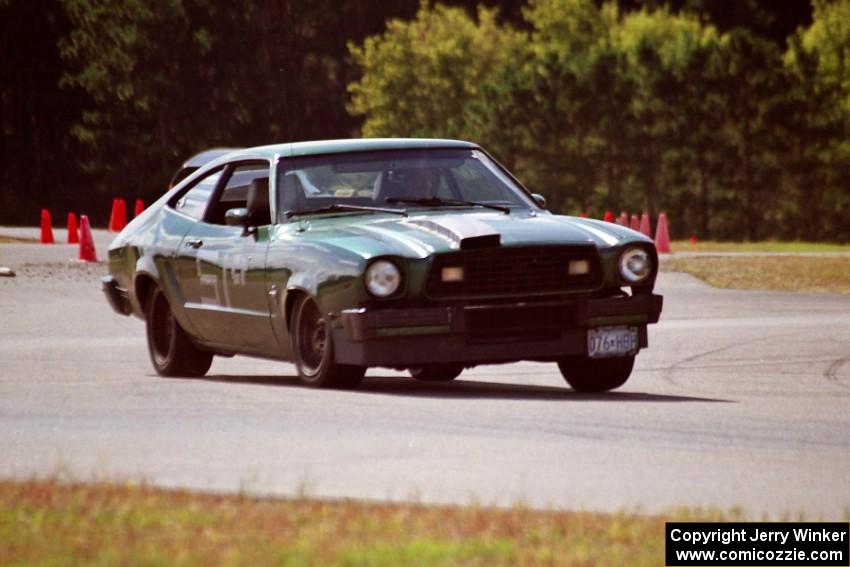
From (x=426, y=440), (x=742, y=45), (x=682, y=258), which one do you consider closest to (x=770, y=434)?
(x=426, y=440)

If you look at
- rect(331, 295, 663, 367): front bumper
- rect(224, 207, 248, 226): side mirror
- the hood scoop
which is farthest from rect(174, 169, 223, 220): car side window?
rect(331, 295, 663, 367): front bumper

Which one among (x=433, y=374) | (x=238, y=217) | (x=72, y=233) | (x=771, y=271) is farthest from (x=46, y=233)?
(x=238, y=217)

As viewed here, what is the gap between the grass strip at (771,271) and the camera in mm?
26984

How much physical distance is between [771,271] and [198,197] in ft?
57.7

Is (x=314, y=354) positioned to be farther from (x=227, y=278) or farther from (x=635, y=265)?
(x=635, y=265)

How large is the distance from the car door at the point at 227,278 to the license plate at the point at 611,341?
79.5 inches

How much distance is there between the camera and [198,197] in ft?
46.1

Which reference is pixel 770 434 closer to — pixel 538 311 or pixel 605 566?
pixel 538 311

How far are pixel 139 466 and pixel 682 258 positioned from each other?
25.7 m

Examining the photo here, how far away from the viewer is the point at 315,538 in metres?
6.77

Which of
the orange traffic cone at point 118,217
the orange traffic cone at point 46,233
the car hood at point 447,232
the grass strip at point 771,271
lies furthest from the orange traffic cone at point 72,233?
the car hood at point 447,232

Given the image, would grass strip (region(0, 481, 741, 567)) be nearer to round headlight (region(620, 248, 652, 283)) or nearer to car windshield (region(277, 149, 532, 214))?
round headlight (region(620, 248, 652, 283))

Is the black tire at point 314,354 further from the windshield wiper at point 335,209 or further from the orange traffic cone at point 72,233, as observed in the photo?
the orange traffic cone at point 72,233

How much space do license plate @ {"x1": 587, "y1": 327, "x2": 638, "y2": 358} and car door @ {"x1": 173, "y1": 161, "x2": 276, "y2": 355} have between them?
6.62 feet
